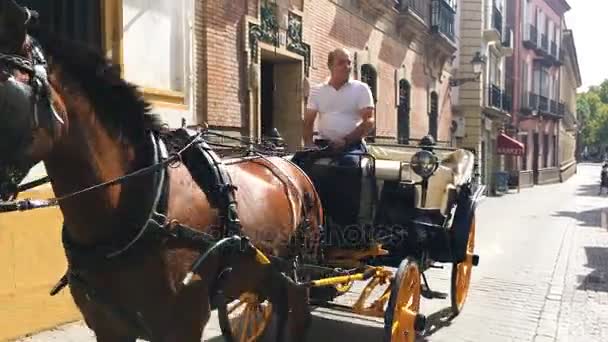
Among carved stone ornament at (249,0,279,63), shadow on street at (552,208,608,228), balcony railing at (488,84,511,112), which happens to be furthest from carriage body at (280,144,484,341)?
balcony railing at (488,84,511,112)

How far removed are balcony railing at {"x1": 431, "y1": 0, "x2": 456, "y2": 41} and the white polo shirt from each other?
42.6 ft

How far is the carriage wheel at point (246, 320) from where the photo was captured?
13.5 ft

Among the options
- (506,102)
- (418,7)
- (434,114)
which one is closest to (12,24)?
(418,7)

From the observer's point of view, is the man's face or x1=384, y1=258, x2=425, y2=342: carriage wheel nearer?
x1=384, y1=258, x2=425, y2=342: carriage wheel

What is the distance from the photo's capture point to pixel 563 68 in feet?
159

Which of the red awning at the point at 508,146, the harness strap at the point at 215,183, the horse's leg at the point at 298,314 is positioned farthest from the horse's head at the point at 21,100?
the red awning at the point at 508,146

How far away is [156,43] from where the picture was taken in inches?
261

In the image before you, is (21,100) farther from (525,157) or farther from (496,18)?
(525,157)

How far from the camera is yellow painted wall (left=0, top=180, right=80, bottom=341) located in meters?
5.03

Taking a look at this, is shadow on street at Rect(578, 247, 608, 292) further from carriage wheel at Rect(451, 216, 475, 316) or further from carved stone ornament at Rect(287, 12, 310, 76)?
carved stone ornament at Rect(287, 12, 310, 76)

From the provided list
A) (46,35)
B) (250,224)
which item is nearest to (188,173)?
(250,224)

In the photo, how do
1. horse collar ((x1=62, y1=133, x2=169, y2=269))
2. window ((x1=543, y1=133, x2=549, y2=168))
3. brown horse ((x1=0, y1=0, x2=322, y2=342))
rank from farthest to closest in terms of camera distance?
window ((x1=543, y1=133, x2=549, y2=168)) → horse collar ((x1=62, y1=133, x2=169, y2=269)) → brown horse ((x1=0, y1=0, x2=322, y2=342))

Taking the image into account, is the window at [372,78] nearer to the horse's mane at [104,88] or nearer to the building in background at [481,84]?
the building in background at [481,84]

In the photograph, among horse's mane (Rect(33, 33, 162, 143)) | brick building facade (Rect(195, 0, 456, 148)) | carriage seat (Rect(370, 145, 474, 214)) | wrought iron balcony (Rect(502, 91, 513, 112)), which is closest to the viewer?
horse's mane (Rect(33, 33, 162, 143))
